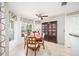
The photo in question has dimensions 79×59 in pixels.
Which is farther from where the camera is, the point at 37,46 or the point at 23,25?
the point at 37,46

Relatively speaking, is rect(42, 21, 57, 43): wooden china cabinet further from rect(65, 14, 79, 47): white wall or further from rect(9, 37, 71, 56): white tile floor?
rect(65, 14, 79, 47): white wall

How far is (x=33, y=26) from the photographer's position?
233 centimetres

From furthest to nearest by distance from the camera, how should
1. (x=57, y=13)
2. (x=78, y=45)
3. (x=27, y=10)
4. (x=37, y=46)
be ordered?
(x=37, y=46)
(x=57, y=13)
(x=27, y=10)
(x=78, y=45)

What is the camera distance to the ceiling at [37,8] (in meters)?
2.16

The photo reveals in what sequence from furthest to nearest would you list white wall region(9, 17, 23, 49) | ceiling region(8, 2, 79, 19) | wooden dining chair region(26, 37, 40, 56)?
1. wooden dining chair region(26, 37, 40, 56)
2. white wall region(9, 17, 23, 49)
3. ceiling region(8, 2, 79, 19)

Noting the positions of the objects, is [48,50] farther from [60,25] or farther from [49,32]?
[60,25]

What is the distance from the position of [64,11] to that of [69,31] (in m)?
0.45

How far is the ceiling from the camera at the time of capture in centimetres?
216

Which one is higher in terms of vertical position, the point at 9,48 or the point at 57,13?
the point at 57,13

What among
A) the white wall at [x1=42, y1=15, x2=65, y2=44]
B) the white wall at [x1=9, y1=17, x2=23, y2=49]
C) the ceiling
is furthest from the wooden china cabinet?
the white wall at [x1=9, y1=17, x2=23, y2=49]

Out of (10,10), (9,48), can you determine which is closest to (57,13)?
(10,10)

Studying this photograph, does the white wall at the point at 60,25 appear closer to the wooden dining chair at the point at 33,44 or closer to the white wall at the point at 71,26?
the white wall at the point at 71,26

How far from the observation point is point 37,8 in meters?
2.24

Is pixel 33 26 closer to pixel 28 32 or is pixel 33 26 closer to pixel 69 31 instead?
pixel 28 32
